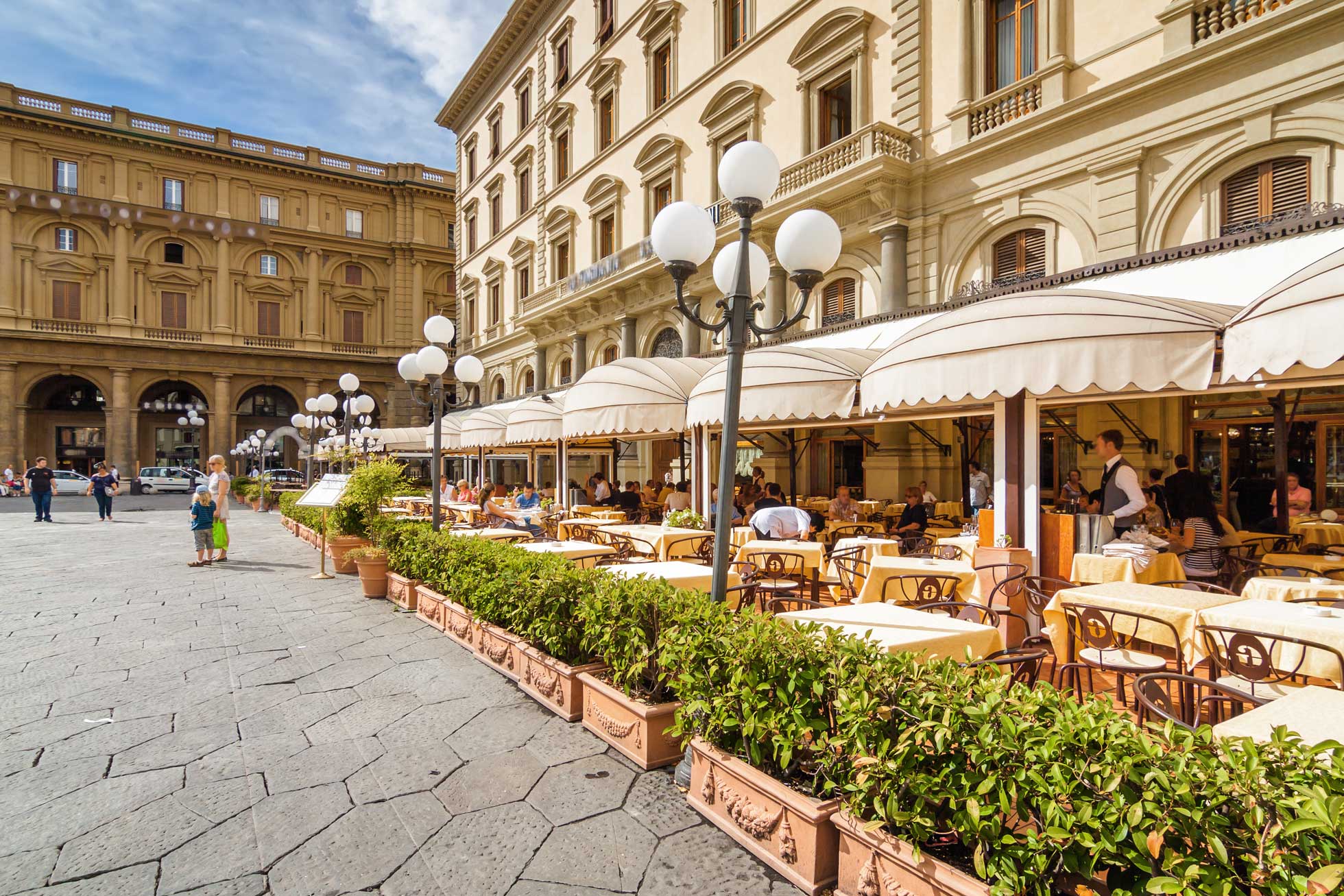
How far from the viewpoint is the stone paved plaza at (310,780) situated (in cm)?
283

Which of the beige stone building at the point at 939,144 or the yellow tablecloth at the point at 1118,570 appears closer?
the yellow tablecloth at the point at 1118,570

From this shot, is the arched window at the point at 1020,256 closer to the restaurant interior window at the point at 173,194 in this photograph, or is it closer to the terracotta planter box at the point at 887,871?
the terracotta planter box at the point at 887,871

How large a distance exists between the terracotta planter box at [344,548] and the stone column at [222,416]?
101 ft

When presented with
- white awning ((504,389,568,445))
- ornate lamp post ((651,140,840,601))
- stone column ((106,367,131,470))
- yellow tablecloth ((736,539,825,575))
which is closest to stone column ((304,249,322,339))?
stone column ((106,367,131,470))

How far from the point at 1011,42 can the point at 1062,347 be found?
9.66 metres

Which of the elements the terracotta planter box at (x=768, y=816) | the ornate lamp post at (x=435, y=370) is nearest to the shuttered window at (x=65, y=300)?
A: the ornate lamp post at (x=435, y=370)

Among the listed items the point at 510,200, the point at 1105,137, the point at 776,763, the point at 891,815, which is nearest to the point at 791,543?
the point at 776,763

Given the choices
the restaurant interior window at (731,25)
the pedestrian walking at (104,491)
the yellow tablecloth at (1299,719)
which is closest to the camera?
the yellow tablecloth at (1299,719)

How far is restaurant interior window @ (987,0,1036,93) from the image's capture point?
11.6 metres

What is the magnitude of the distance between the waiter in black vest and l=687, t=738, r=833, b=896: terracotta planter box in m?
4.29

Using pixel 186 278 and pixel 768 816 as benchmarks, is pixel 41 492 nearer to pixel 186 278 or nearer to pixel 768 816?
pixel 186 278

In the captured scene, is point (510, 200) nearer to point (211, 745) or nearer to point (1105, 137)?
point (1105, 137)

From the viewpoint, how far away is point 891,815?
2312mm

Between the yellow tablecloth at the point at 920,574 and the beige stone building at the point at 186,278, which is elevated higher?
the beige stone building at the point at 186,278
